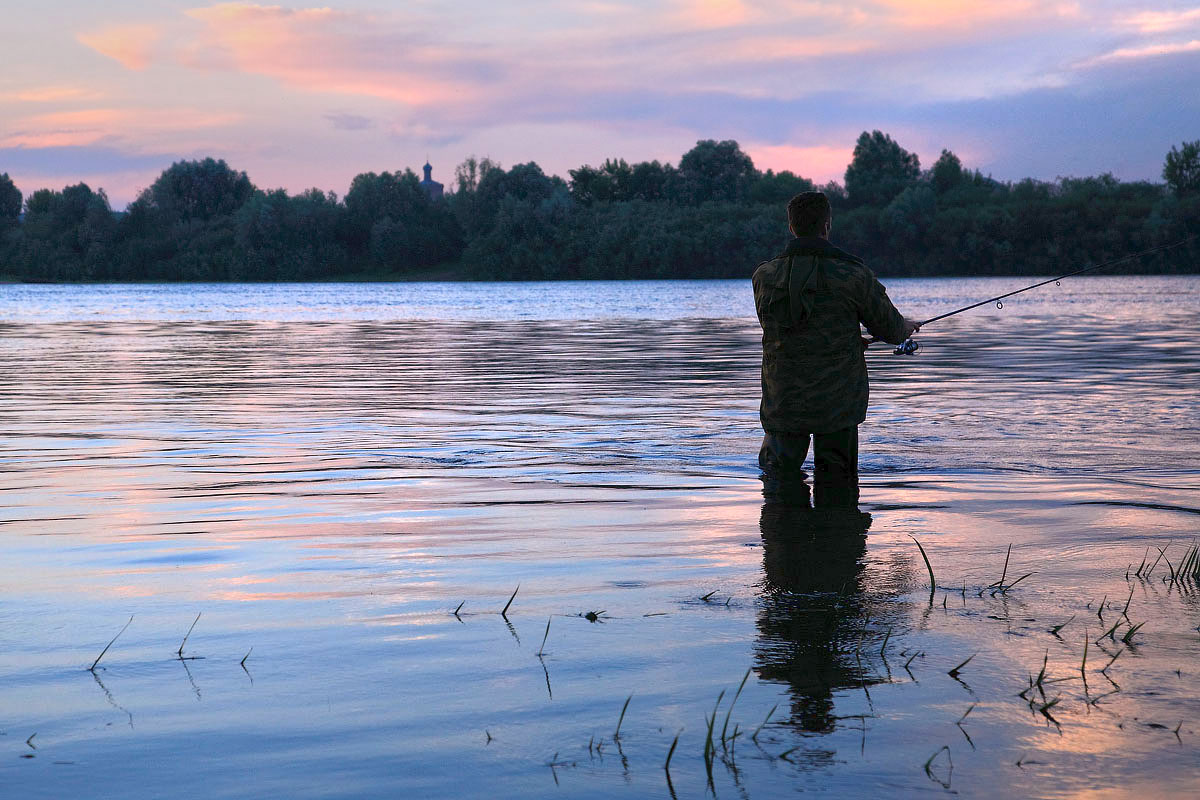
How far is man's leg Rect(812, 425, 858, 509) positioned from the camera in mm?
8070

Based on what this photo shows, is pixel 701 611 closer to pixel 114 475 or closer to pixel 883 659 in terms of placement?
pixel 883 659

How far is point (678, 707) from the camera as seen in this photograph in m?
3.84

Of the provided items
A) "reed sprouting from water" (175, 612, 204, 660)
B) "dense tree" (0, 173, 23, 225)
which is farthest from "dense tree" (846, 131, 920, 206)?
"reed sprouting from water" (175, 612, 204, 660)

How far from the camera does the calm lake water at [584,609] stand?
3.42 meters

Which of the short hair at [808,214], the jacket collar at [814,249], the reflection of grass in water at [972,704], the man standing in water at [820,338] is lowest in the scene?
the reflection of grass in water at [972,704]

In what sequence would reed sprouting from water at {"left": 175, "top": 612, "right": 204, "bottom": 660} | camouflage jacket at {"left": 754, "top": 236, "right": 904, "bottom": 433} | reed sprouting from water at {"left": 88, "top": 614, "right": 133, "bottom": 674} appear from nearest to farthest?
reed sprouting from water at {"left": 88, "top": 614, "right": 133, "bottom": 674}, reed sprouting from water at {"left": 175, "top": 612, "right": 204, "bottom": 660}, camouflage jacket at {"left": 754, "top": 236, "right": 904, "bottom": 433}

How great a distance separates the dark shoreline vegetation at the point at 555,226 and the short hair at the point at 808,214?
107 metres

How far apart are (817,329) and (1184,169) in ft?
399

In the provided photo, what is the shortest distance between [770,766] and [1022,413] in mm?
10529

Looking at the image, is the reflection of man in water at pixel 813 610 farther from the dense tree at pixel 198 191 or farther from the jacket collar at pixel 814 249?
the dense tree at pixel 198 191

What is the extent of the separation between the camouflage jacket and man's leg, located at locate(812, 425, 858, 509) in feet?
0.44

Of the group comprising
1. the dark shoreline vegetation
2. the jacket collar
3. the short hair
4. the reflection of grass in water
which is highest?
the dark shoreline vegetation

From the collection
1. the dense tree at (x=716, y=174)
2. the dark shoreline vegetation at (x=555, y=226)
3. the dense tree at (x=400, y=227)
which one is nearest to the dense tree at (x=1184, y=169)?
the dark shoreline vegetation at (x=555, y=226)

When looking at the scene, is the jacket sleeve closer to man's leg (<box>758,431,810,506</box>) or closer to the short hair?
the short hair
